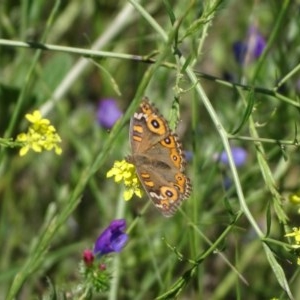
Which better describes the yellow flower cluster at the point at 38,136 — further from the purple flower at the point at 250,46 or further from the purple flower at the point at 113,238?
the purple flower at the point at 250,46

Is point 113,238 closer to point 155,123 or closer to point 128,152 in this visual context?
point 155,123

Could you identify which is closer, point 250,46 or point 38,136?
point 38,136

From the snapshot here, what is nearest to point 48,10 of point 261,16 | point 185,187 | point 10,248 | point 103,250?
point 261,16

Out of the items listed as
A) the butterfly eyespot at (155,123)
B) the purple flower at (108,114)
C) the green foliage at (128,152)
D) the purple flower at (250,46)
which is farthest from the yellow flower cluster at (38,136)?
the purple flower at (108,114)

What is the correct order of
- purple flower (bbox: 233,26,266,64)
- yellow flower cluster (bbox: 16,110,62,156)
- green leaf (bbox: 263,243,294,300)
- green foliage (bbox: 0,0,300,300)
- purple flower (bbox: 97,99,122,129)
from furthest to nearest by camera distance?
purple flower (bbox: 97,99,122,129) → purple flower (bbox: 233,26,266,64) → green foliage (bbox: 0,0,300,300) → yellow flower cluster (bbox: 16,110,62,156) → green leaf (bbox: 263,243,294,300)

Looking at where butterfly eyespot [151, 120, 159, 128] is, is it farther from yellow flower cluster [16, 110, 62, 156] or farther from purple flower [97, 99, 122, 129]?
purple flower [97, 99, 122, 129]

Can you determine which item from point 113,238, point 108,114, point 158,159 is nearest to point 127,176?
point 158,159

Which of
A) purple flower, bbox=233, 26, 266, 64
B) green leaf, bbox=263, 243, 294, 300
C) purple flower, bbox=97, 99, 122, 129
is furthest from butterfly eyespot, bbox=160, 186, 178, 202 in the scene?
purple flower, bbox=97, 99, 122, 129

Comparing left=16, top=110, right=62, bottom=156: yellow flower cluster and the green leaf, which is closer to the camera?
the green leaf
